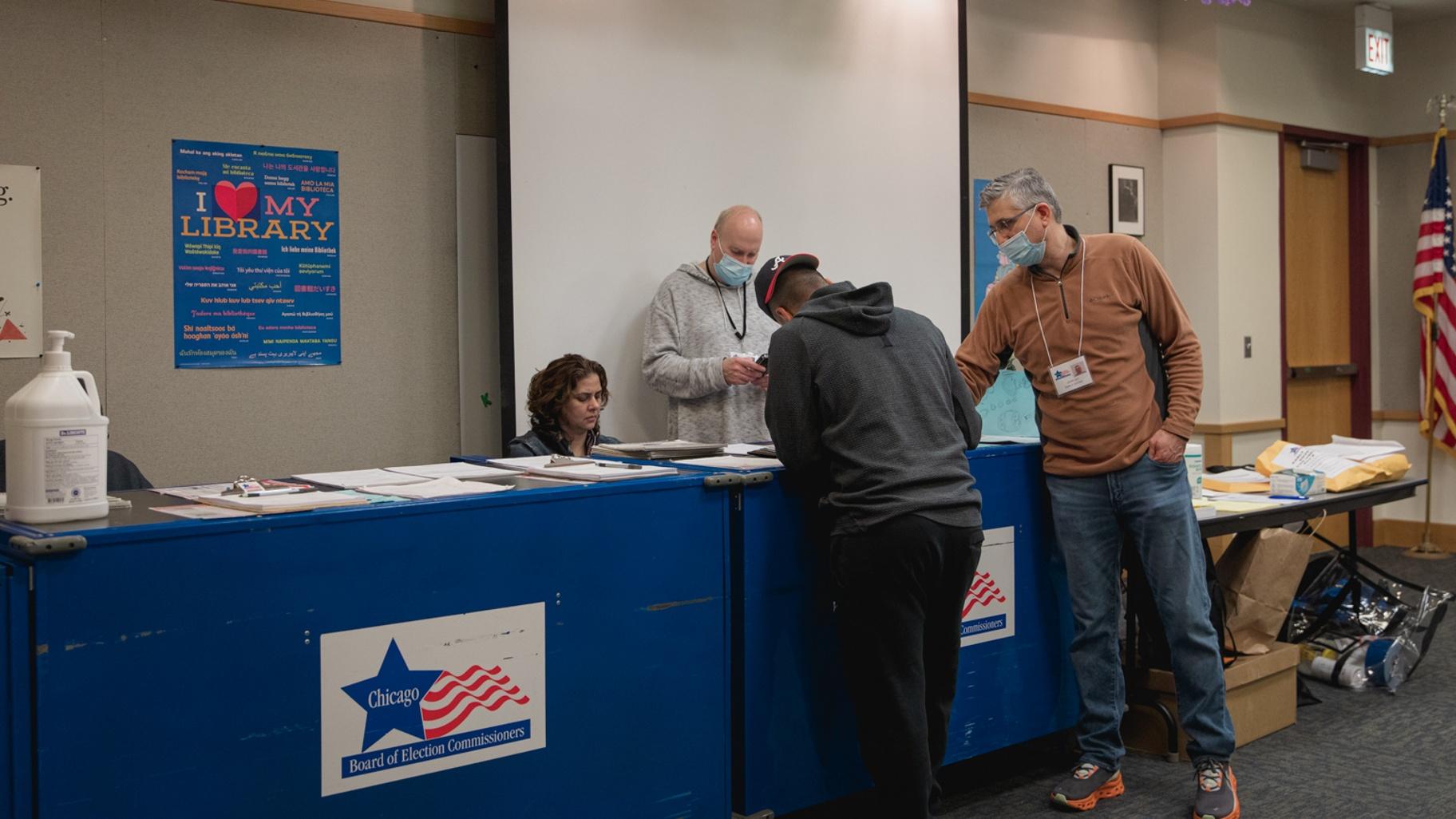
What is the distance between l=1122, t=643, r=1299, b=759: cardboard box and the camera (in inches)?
133

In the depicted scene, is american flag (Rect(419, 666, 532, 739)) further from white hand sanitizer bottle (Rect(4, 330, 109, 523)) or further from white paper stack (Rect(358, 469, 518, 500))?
white hand sanitizer bottle (Rect(4, 330, 109, 523))

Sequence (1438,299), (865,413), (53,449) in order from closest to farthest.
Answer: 1. (53,449)
2. (865,413)
3. (1438,299)

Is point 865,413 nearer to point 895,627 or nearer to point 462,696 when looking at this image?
point 895,627

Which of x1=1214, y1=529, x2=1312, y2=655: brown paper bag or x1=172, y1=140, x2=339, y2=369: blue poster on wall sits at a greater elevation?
x1=172, y1=140, x2=339, y2=369: blue poster on wall

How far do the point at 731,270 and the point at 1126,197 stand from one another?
3.16 meters

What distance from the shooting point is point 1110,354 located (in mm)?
2980

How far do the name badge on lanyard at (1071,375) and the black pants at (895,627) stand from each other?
0.62 metres

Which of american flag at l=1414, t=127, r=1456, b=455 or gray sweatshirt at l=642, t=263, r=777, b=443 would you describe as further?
american flag at l=1414, t=127, r=1456, b=455

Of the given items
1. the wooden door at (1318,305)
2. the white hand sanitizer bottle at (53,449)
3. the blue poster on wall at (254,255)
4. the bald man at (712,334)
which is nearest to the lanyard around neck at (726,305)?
the bald man at (712,334)

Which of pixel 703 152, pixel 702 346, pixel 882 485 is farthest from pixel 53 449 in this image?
pixel 703 152

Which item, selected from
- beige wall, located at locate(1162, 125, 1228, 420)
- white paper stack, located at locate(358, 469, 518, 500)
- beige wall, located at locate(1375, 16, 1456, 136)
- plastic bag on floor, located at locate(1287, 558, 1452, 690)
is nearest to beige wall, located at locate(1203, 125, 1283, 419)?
beige wall, located at locate(1162, 125, 1228, 420)

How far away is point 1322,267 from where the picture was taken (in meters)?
7.02

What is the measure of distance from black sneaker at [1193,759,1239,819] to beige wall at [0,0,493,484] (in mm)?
2420

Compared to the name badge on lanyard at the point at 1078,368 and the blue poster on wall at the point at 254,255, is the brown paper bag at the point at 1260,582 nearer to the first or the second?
the name badge on lanyard at the point at 1078,368
